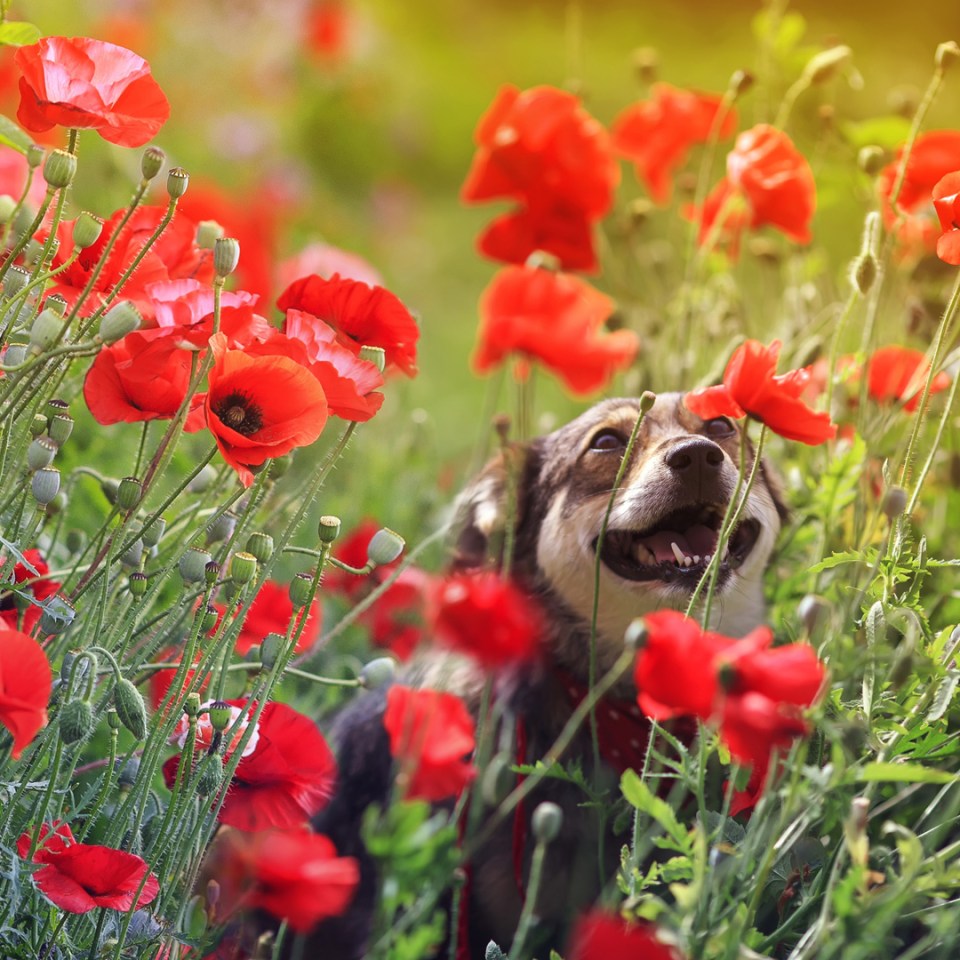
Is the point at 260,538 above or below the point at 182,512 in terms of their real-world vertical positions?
above

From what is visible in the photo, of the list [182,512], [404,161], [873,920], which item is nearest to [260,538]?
[182,512]

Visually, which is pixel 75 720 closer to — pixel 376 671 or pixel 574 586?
pixel 376 671

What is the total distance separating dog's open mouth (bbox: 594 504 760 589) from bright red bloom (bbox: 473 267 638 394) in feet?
1.64

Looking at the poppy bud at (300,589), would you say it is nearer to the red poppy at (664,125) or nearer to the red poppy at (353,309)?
the red poppy at (353,309)

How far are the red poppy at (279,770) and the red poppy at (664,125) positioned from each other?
1857mm

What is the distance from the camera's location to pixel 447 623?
3.99 feet

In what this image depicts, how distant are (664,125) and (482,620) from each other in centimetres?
211

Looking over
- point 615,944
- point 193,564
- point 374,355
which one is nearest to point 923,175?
point 374,355

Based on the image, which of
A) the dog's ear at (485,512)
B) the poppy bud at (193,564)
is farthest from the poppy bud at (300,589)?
the dog's ear at (485,512)

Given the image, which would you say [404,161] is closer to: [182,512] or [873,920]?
[182,512]

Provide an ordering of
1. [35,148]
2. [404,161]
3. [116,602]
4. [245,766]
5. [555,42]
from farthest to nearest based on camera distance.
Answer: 1. [555,42]
2. [404,161]
3. [116,602]
4. [245,766]
5. [35,148]

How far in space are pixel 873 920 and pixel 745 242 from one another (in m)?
2.58

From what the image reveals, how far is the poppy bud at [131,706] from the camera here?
4.65ft

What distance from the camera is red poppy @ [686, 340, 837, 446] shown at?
4.99ft
